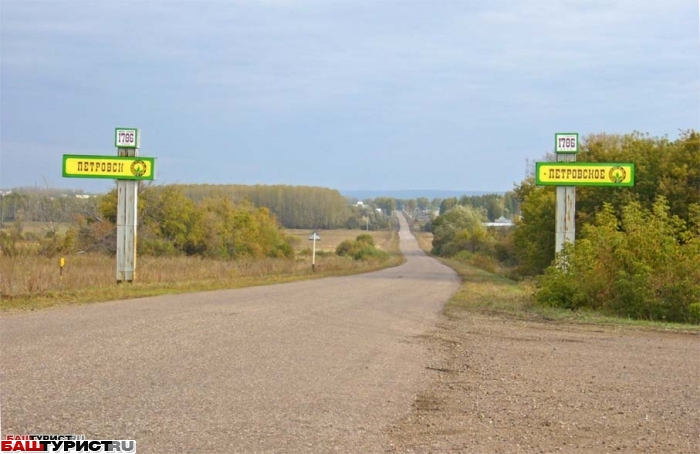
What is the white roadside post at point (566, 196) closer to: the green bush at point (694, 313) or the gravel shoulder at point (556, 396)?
the green bush at point (694, 313)

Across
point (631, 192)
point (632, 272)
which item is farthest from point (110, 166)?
point (631, 192)

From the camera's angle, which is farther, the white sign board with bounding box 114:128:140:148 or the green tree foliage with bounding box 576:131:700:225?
the green tree foliage with bounding box 576:131:700:225

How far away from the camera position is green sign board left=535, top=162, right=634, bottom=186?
26016mm

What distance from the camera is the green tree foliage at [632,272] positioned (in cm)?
1991

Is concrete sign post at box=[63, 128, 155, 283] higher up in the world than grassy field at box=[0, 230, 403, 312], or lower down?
higher up

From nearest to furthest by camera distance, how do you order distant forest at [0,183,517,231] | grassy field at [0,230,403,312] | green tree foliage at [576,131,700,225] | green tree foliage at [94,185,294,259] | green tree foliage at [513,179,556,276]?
grassy field at [0,230,403,312] → green tree foliage at [576,131,700,225] → green tree foliage at [513,179,556,276] → distant forest at [0,183,517,231] → green tree foliage at [94,185,294,259]

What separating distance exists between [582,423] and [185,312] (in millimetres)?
11184

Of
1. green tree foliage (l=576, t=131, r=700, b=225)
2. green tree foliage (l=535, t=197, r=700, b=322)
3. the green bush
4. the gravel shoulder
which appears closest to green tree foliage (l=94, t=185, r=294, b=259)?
green tree foliage (l=576, t=131, r=700, b=225)

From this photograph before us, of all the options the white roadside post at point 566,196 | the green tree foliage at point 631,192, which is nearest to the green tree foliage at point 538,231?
the green tree foliage at point 631,192

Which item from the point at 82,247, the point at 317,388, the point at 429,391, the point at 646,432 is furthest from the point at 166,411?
Answer: the point at 82,247

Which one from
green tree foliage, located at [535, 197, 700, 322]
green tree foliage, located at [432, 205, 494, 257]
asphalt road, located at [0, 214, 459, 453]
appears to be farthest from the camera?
green tree foliage, located at [432, 205, 494, 257]

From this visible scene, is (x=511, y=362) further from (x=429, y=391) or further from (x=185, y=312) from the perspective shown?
(x=185, y=312)

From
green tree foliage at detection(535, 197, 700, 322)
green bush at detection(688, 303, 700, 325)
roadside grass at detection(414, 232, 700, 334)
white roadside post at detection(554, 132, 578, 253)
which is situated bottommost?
roadside grass at detection(414, 232, 700, 334)

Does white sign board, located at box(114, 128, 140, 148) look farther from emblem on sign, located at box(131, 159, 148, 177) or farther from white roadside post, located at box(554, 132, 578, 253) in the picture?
white roadside post, located at box(554, 132, 578, 253)
